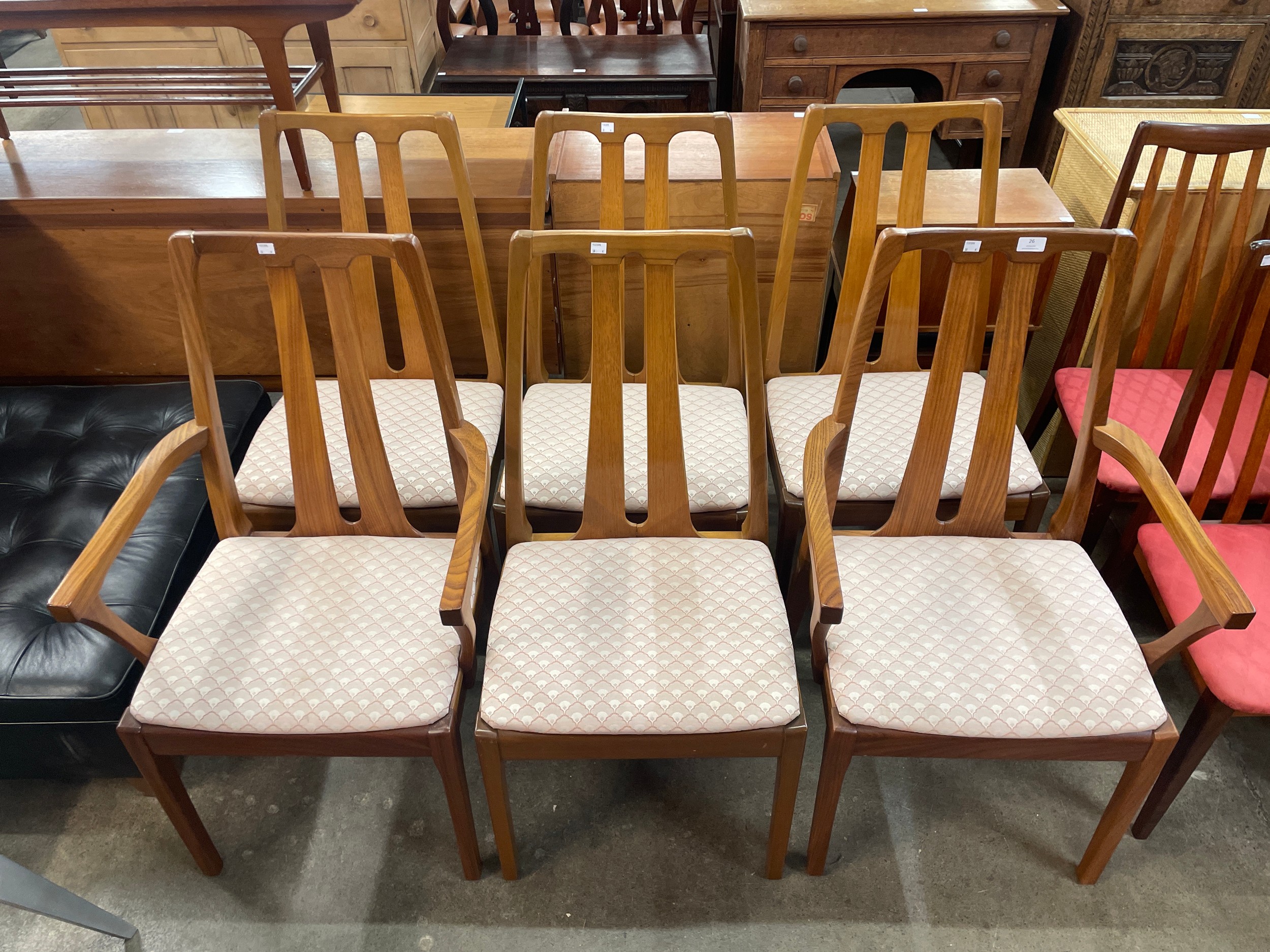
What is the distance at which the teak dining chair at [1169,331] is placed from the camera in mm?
1511

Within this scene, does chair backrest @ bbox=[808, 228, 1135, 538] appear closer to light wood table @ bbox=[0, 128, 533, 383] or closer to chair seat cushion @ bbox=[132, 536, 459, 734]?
chair seat cushion @ bbox=[132, 536, 459, 734]

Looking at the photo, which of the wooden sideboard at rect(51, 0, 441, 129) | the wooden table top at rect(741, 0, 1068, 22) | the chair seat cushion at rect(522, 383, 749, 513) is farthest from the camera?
the wooden sideboard at rect(51, 0, 441, 129)

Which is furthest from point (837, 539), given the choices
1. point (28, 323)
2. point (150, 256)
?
point (28, 323)

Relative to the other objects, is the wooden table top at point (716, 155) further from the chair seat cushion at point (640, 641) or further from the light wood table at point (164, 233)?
the chair seat cushion at point (640, 641)

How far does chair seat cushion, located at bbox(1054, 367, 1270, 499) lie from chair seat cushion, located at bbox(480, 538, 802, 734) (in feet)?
2.50

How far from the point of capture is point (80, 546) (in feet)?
4.91

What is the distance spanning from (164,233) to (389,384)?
73 centimetres

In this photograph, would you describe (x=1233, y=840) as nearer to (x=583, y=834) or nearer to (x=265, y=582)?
(x=583, y=834)

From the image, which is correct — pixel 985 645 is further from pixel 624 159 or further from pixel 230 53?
pixel 230 53

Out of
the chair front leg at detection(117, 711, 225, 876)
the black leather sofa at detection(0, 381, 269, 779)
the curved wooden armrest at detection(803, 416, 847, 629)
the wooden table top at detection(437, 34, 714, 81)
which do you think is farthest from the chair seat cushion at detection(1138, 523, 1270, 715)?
the wooden table top at detection(437, 34, 714, 81)

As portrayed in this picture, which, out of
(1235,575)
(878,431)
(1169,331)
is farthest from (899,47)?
(1235,575)

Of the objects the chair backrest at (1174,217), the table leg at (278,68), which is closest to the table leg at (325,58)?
the table leg at (278,68)

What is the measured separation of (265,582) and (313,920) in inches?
22.3

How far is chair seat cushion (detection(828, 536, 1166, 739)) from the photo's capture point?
3.79 feet
